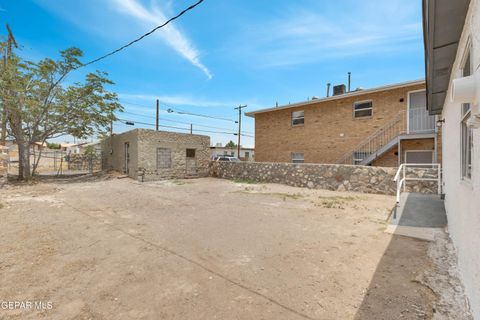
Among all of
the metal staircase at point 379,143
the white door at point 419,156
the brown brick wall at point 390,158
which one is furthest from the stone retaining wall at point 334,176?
the white door at point 419,156

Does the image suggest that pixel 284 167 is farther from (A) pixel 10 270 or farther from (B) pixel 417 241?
(A) pixel 10 270

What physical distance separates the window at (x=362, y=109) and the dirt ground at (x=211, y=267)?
Result: 29.9 ft

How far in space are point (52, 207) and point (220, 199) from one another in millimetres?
5361

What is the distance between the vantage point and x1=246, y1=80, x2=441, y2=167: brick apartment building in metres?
11.6

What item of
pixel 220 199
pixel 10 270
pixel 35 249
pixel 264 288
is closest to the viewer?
pixel 264 288

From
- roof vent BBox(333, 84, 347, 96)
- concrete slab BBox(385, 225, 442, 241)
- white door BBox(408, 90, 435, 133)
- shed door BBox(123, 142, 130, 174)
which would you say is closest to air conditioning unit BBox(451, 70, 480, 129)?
concrete slab BBox(385, 225, 442, 241)

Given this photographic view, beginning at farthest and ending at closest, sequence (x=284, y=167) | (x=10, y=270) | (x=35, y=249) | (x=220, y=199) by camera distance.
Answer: (x=284, y=167) < (x=220, y=199) < (x=35, y=249) < (x=10, y=270)

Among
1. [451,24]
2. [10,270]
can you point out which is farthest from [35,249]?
[451,24]

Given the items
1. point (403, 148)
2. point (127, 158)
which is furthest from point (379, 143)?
point (127, 158)

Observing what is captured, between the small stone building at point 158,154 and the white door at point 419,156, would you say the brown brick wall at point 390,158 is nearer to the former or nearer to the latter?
the white door at point 419,156

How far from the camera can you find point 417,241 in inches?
155

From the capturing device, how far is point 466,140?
299cm

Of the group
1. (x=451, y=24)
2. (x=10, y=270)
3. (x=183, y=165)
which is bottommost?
(x=10, y=270)

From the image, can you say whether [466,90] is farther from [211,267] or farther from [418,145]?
[418,145]
